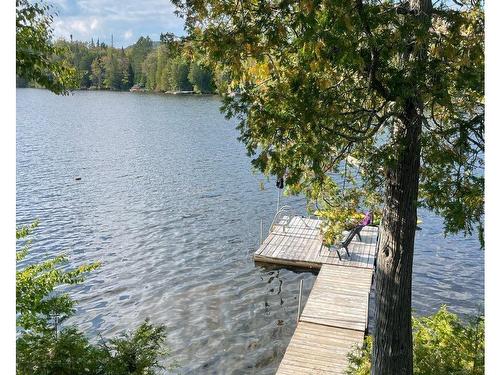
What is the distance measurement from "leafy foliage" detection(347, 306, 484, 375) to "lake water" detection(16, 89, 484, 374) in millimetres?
3522

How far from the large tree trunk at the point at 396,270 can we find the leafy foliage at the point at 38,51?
3.91 m

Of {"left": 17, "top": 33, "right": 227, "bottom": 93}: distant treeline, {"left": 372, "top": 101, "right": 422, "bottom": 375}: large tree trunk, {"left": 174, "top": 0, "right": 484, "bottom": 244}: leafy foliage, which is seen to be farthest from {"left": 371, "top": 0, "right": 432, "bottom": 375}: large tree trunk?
{"left": 17, "top": 33, "right": 227, "bottom": 93}: distant treeline

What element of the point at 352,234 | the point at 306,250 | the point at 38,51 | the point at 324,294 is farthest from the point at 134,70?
the point at 38,51

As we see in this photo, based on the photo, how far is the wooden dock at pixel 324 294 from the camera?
945 centimetres

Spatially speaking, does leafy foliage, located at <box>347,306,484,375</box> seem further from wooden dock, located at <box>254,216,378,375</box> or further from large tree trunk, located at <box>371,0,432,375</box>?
wooden dock, located at <box>254,216,378,375</box>

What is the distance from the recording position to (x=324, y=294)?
41.5 feet

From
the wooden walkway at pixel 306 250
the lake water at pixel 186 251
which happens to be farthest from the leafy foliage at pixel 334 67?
the wooden walkway at pixel 306 250

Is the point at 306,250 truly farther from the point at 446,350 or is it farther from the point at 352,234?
the point at 446,350

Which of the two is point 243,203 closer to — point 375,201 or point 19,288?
point 375,201

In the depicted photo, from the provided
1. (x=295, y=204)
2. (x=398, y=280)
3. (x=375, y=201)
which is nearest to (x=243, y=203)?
(x=295, y=204)

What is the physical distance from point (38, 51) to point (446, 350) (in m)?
6.73

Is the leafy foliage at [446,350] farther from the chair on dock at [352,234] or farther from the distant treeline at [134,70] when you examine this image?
the distant treeline at [134,70]

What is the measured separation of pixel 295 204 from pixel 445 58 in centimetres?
1729

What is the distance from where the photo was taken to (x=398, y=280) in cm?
602
